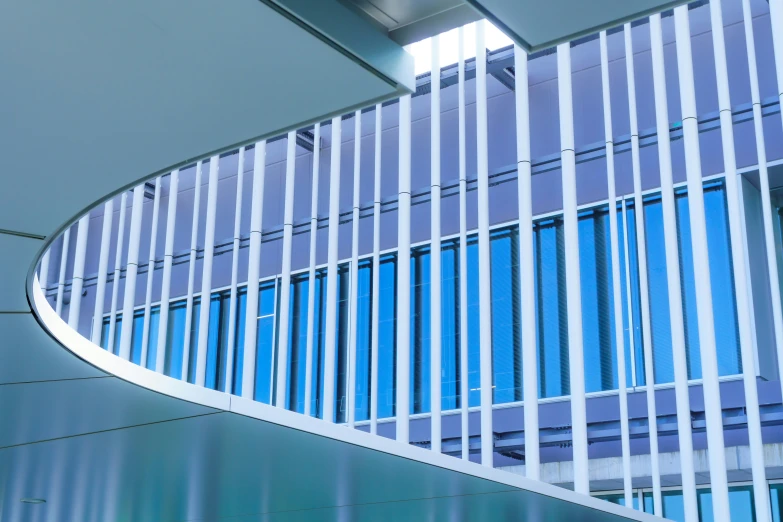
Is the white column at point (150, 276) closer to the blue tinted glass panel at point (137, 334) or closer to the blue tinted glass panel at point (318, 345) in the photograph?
the blue tinted glass panel at point (137, 334)

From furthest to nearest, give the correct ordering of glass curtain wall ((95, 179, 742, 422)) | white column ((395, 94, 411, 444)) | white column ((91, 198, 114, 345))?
1. white column ((91, 198, 114, 345))
2. glass curtain wall ((95, 179, 742, 422))
3. white column ((395, 94, 411, 444))

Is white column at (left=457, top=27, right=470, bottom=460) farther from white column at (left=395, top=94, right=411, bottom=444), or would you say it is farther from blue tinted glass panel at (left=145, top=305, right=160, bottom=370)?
blue tinted glass panel at (left=145, top=305, right=160, bottom=370)

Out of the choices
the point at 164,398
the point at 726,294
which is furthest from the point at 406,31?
the point at 726,294

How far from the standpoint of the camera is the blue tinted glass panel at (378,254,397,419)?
50.5 ft

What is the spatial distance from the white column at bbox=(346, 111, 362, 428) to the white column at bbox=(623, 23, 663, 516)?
156 inches

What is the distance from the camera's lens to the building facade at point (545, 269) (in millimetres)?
12141

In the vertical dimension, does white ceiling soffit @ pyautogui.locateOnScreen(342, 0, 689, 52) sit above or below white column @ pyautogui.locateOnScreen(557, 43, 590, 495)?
below

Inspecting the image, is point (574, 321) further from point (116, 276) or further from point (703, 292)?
point (116, 276)

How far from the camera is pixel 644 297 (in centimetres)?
1245

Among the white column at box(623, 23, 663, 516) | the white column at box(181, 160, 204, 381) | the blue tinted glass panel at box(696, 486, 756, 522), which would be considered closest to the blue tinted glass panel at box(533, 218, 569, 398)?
the white column at box(623, 23, 663, 516)

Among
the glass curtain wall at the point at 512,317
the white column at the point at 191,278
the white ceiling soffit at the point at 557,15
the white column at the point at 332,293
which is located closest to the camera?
the white ceiling soffit at the point at 557,15

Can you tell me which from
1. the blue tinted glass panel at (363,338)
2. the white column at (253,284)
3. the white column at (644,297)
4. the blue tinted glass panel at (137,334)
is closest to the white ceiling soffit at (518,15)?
the white column at (644,297)

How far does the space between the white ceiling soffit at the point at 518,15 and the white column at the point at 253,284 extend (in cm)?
1221

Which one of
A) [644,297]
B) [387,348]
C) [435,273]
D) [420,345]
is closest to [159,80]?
[644,297]
